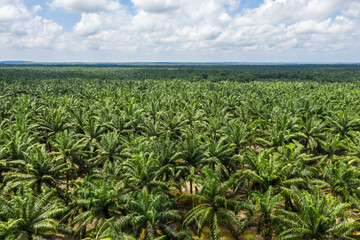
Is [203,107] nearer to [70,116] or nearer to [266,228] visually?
[70,116]

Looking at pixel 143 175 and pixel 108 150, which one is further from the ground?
pixel 108 150

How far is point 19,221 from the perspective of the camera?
16.5m

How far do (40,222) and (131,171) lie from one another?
831cm

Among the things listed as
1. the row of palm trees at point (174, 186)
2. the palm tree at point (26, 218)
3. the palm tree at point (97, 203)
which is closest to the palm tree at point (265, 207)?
the row of palm trees at point (174, 186)

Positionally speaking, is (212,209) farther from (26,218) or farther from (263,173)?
(26,218)

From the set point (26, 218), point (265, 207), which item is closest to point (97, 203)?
point (26, 218)

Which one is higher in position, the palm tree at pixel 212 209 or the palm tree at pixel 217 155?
the palm tree at pixel 217 155

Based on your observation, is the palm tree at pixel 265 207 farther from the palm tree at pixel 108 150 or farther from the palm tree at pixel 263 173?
the palm tree at pixel 108 150

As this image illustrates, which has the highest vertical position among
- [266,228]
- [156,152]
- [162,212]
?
[156,152]

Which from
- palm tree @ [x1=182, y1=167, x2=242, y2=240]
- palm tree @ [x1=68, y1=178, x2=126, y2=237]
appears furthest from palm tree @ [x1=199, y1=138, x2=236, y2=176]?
palm tree @ [x1=68, y1=178, x2=126, y2=237]

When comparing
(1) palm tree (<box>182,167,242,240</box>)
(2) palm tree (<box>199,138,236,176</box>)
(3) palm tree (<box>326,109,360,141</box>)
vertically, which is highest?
(3) palm tree (<box>326,109,360,141</box>)

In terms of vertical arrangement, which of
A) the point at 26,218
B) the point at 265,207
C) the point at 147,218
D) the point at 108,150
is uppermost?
the point at 108,150

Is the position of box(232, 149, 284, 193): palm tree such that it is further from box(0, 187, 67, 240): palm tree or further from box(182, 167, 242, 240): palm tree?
box(0, 187, 67, 240): palm tree

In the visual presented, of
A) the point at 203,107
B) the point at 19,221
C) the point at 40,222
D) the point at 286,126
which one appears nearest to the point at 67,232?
the point at 40,222
